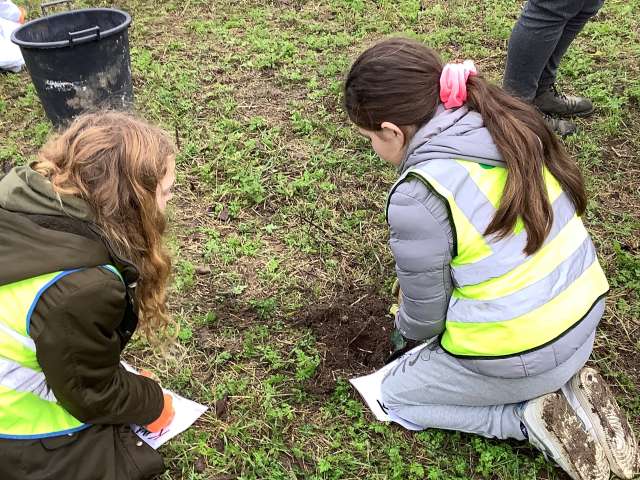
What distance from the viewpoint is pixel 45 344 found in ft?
5.18

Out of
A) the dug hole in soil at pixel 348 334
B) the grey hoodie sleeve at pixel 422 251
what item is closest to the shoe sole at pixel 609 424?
the grey hoodie sleeve at pixel 422 251

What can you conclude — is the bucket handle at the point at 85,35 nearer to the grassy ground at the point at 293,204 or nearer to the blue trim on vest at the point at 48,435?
the grassy ground at the point at 293,204

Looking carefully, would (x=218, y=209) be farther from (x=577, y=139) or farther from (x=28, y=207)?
(x=577, y=139)

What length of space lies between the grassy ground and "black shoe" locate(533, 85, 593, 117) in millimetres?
81

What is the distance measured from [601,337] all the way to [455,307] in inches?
35.5

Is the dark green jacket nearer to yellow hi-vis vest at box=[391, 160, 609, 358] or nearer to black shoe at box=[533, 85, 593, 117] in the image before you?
yellow hi-vis vest at box=[391, 160, 609, 358]

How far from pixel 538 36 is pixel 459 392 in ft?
6.50

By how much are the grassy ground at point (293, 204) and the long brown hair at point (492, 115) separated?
88 centimetres

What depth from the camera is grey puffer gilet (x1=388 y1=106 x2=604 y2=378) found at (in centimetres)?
179

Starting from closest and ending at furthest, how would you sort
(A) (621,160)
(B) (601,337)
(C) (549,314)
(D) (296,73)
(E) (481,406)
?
1. (C) (549,314)
2. (E) (481,406)
3. (B) (601,337)
4. (A) (621,160)
5. (D) (296,73)

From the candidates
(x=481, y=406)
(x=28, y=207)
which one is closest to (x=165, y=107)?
(x=28, y=207)

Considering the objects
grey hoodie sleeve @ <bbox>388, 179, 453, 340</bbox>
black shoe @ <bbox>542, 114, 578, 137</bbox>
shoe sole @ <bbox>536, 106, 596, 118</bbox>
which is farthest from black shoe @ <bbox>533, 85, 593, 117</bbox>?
grey hoodie sleeve @ <bbox>388, 179, 453, 340</bbox>

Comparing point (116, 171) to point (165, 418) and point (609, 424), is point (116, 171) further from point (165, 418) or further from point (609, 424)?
point (609, 424)

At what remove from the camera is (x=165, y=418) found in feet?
7.27
